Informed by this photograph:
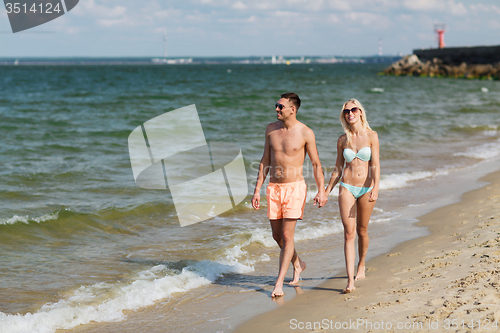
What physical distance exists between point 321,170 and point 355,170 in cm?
31

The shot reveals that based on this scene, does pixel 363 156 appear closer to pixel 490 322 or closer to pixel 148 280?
pixel 490 322

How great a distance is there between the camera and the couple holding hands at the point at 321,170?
4262 mm

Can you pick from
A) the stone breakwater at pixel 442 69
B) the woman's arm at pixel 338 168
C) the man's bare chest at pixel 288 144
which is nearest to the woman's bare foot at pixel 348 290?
the woman's arm at pixel 338 168

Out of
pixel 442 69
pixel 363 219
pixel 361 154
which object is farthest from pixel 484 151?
pixel 442 69

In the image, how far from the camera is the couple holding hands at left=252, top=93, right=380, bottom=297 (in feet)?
14.0

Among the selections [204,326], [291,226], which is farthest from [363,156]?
[204,326]

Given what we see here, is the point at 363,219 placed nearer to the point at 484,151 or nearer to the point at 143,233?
the point at 143,233

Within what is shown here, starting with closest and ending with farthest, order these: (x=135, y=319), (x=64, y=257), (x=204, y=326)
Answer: (x=204, y=326), (x=135, y=319), (x=64, y=257)

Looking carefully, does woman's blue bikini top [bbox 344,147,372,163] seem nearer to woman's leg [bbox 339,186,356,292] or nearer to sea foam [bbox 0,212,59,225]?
woman's leg [bbox 339,186,356,292]

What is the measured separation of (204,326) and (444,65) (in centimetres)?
6220

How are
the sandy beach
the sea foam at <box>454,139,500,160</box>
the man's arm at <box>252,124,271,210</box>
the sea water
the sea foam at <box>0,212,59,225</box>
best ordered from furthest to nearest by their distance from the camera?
the sea foam at <box>454,139,500,160</box> < the sea foam at <box>0,212,59,225</box> < the sea water < the man's arm at <box>252,124,271,210</box> < the sandy beach

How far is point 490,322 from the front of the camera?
10.4 ft

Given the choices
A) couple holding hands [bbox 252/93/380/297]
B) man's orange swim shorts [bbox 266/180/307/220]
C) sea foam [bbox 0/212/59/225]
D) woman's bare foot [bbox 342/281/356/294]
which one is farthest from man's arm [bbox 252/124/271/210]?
sea foam [bbox 0/212/59/225]

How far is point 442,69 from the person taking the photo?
58.9 metres
